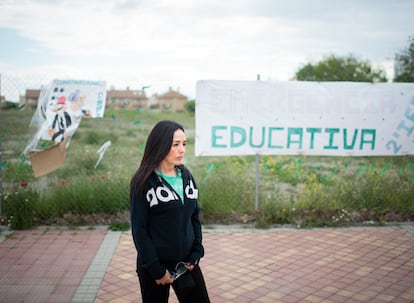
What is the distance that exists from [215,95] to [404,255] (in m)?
3.53

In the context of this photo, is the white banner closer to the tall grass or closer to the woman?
the tall grass

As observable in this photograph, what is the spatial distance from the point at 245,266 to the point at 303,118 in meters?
2.96

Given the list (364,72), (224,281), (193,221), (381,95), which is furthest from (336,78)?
(193,221)

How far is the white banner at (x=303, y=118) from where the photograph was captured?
6836 mm

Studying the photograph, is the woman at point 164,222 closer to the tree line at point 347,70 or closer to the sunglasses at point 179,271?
the sunglasses at point 179,271

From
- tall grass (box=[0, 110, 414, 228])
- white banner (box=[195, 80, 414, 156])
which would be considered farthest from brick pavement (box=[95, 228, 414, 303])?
white banner (box=[195, 80, 414, 156])

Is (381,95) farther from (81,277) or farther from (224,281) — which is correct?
(81,277)

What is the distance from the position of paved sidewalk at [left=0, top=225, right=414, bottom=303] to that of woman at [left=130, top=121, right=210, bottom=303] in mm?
1584

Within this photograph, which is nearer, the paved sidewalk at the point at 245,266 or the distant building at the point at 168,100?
the paved sidewalk at the point at 245,266

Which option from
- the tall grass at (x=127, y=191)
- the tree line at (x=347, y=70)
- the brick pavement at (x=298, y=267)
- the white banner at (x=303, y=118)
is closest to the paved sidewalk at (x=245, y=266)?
the brick pavement at (x=298, y=267)

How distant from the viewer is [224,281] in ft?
15.1

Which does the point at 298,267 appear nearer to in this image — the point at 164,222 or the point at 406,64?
the point at 164,222

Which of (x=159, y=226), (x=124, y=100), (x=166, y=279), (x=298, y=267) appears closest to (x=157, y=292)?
(x=166, y=279)

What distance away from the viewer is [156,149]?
2.69m
